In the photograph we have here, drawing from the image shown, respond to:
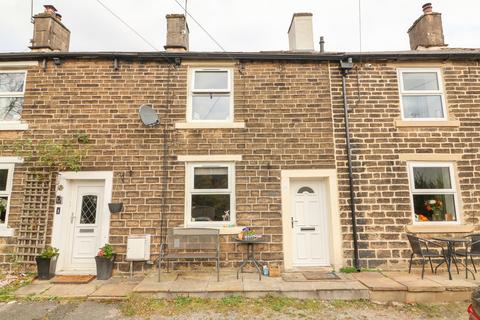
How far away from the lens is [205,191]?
280 inches

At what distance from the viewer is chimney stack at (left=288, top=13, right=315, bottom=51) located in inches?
344

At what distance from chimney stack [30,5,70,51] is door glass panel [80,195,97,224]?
14.1 ft

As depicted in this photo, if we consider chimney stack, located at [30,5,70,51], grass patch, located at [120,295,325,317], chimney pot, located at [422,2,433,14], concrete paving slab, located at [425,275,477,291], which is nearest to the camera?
grass patch, located at [120,295,325,317]

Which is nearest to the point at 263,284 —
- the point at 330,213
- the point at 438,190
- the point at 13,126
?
the point at 330,213

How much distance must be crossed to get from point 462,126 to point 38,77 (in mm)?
11080

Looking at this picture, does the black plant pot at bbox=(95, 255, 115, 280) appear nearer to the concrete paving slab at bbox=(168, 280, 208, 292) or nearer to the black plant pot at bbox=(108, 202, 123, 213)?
the black plant pot at bbox=(108, 202, 123, 213)

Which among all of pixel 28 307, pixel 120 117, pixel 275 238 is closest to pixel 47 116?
pixel 120 117

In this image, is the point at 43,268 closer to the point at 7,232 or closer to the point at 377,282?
the point at 7,232

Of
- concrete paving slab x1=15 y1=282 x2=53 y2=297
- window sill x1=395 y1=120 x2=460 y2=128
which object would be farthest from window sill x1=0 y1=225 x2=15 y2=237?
window sill x1=395 y1=120 x2=460 y2=128

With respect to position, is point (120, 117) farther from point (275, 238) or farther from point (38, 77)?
point (275, 238)

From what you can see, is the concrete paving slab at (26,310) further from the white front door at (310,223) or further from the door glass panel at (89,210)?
→ the white front door at (310,223)

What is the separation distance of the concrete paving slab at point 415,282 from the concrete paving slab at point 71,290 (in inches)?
245

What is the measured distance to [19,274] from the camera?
659 centimetres

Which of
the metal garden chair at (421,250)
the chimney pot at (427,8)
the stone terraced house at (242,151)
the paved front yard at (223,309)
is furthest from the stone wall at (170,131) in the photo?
the chimney pot at (427,8)
